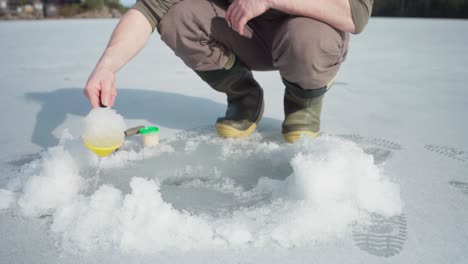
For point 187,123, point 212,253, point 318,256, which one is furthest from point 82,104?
point 318,256

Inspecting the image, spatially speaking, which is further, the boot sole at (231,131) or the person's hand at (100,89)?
the boot sole at (231,131)

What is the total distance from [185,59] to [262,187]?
1.73 feet

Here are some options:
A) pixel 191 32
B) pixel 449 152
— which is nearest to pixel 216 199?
pixel 191 32

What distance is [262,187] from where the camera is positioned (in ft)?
2.75

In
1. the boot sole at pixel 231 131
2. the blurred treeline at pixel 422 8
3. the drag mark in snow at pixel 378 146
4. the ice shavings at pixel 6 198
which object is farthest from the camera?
the blurred treeline at pixel 422 8

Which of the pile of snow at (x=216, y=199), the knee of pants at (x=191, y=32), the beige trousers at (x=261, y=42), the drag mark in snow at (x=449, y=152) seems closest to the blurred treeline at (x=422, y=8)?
the drag mark in snow at (x=449, y=152)

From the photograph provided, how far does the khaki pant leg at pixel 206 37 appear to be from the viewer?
107 cm

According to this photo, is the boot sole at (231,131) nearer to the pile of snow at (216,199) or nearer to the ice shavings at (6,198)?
the pile of snow at (216,199)

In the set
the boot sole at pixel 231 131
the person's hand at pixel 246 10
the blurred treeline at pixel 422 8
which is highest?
the person's hand at pixel 246 10

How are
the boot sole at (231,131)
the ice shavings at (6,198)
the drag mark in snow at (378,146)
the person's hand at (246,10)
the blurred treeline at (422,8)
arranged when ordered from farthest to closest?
1. the blurred treeline at (422,8)
2. the boot sole at (231,131)
3. the drag mark in snow at (378,146)
4. the person's hand at (246,10)
5. the ice shavings at (6,198)

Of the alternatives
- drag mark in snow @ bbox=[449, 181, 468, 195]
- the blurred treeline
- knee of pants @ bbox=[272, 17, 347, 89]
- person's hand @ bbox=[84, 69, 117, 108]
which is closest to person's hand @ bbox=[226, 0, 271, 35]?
knee of pants @ bbox=[272, 17, 347, 89]

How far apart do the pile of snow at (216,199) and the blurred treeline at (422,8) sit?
13.2 m

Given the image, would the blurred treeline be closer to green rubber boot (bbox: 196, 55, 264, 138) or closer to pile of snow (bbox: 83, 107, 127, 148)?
green rubber boot (bbox: 196, 55, 264, 138)

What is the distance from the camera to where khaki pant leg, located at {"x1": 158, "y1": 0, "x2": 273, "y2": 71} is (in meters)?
1.07
